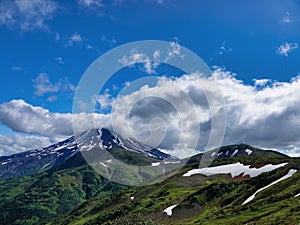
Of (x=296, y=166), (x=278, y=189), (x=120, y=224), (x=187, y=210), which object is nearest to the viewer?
(x=120, y=224)

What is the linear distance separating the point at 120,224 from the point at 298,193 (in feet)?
167

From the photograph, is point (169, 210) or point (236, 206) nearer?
point (236, 206)

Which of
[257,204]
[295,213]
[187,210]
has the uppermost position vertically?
[187,210]

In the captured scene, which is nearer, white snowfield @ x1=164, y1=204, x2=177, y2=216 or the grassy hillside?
the grassy hillside

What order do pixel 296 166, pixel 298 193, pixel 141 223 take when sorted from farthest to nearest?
1. pixel 296 166
2. pixel 298 193
3. pixel 141 223

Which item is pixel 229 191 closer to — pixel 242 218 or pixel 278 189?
pixel 278 189

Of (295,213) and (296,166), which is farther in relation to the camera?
(296,166)

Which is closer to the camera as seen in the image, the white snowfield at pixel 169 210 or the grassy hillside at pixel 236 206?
the grassy hillside at pixel 236 206

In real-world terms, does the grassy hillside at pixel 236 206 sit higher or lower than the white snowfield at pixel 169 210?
lower

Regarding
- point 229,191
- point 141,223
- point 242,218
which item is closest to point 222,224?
point 242,218

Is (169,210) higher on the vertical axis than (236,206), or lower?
higher

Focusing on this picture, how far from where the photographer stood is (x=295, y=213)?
81312mm

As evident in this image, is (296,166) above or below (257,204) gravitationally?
above

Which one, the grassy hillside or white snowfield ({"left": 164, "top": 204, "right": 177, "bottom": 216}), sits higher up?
white snowfield ({"left": 164, "top": 204, "right": 177, "bottom": 216})
